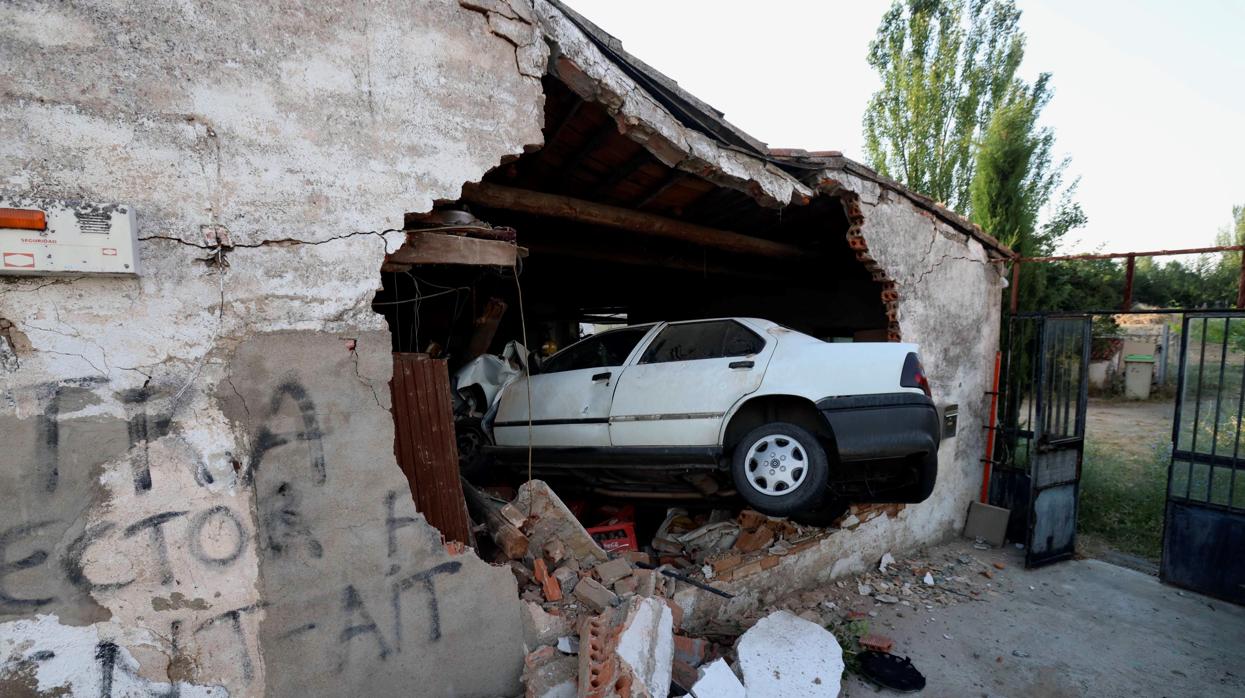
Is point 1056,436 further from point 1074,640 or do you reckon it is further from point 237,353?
point 237,353

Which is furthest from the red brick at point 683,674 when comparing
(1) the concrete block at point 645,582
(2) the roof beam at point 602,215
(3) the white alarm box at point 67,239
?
(3) the white alarm box at point 67,239

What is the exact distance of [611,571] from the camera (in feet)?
11.6

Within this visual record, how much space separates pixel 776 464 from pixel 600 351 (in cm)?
187

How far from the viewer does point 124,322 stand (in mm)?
2154

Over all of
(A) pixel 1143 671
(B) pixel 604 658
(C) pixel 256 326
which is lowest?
(A) pixel 1143 671

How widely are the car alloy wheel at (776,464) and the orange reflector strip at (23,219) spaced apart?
3.88m

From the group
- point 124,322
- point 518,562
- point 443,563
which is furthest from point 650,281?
point 124,322

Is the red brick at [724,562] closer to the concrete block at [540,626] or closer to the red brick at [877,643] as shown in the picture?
the red brick at [877,643]

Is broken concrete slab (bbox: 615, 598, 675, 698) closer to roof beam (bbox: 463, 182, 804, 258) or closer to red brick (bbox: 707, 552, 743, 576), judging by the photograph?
red brick (bbox: 707, 552, 743, 576)

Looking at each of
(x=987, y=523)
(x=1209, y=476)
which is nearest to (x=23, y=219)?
(x=987, y=523)

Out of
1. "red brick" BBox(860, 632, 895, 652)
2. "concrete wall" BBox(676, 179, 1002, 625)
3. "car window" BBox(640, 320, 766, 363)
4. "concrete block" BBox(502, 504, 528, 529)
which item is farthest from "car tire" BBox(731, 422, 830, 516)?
"concrete block" BBox(502, 504, 528, 529)

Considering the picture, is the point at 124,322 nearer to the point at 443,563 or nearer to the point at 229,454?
the point at 229,454

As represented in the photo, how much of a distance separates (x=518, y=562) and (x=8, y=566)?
224 centimetres

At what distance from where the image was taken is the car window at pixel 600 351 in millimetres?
4812
